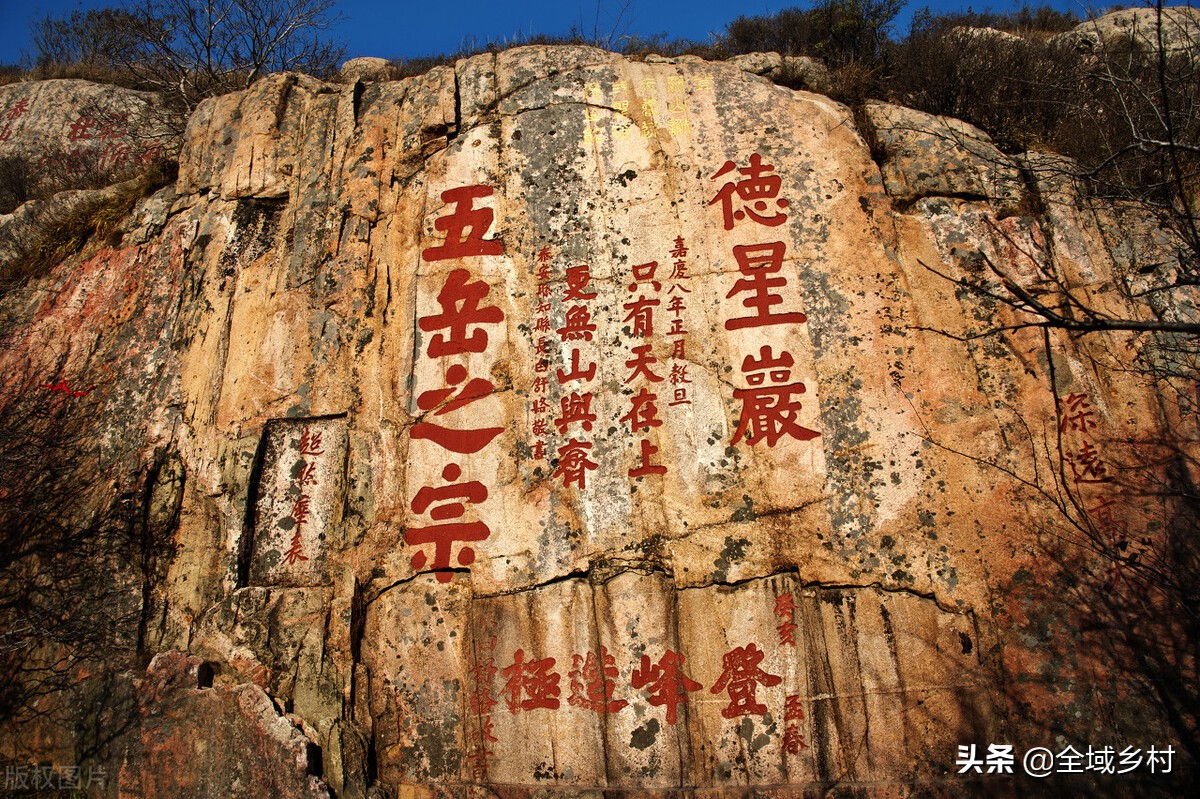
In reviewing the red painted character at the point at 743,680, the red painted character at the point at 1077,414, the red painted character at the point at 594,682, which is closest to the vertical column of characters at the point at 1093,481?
the red painted character at the point at 1077,414

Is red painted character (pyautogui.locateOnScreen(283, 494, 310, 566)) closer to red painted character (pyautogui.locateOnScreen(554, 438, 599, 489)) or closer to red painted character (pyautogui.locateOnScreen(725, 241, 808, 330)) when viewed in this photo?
red painted character (pyautogui.locateOnScreen(554, 438, 599, 489))

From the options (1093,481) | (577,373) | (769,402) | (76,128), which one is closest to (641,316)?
(577,373)

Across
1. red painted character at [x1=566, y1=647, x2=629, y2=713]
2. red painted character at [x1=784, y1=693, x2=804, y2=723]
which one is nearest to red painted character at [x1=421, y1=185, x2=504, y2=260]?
red painted character at [x1=566, y1=647, x2=629, y2=713]

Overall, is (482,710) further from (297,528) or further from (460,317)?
(460,317)

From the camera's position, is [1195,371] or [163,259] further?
[163,259]

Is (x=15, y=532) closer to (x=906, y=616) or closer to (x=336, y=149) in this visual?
(x=336, y=149)

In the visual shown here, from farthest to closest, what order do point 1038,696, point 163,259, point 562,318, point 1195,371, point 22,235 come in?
point 22,235 < point 163,259 < point 562,318 < point 1195,371 < point 1038,696

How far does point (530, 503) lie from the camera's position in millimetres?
4410

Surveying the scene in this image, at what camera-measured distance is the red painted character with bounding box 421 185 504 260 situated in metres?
5.02

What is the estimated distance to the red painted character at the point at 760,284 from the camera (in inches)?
183

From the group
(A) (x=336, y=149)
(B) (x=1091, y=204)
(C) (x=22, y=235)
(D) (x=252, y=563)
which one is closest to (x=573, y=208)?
(A) (x=336, y=149)

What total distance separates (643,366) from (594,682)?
1.74 metres

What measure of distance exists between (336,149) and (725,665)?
416 centimetres

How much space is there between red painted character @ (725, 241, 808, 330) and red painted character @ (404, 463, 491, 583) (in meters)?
1.76
